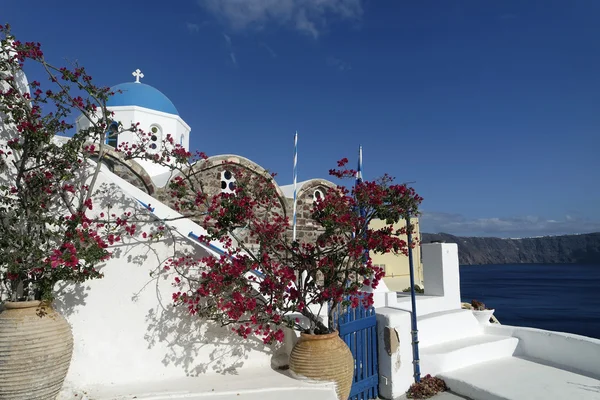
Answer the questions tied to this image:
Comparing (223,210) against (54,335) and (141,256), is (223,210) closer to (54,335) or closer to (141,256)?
(141,256)

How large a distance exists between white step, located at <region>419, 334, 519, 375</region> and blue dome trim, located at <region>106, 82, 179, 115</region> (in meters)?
12.2

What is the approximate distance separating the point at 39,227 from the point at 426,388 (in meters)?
5.30

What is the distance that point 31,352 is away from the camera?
319 centimetres

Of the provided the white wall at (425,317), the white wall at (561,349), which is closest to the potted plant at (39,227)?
the white wall at (425,317)

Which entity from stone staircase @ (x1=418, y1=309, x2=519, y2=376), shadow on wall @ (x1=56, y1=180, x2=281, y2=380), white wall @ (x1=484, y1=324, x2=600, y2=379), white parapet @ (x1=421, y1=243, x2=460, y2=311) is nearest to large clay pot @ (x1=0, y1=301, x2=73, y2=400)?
shadow on wall @ (x1=56, y1=180, x2=281, y2=380)

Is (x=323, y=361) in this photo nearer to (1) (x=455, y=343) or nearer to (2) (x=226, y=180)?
(1) (x=455, y=343)

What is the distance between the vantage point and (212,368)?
179 inches

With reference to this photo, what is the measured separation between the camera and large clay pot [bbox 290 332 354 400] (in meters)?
4.10

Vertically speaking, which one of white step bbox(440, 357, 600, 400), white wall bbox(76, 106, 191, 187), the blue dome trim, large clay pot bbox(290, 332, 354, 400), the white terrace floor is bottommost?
white step bbox(440, 357, 600, 400)

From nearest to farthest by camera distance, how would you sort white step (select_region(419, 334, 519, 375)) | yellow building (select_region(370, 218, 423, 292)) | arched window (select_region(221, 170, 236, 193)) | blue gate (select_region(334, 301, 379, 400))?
1. blue gate (select_region(334, 301, 379, 400))
2. white step (select_region(419, 334, 519, 375))
3. arched window (select_region(221, 170, 236, 193))
4. yellow building (select_region(370, 218, 423, 292))

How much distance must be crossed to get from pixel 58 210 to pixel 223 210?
74.8 inches

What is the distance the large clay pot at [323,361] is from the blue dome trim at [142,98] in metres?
12.1

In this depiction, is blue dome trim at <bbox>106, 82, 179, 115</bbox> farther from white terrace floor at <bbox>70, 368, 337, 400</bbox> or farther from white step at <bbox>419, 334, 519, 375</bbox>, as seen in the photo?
white step at <bbox>419, 334, 519, 375</bbox>

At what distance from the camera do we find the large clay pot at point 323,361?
4.10 metres
